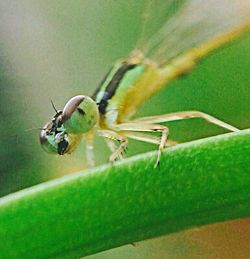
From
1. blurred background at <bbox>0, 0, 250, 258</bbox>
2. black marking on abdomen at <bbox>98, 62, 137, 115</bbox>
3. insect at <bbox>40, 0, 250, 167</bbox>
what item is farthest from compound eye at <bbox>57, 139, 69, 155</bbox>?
blurred background at <bbox>0, 0, 250, 258</bbox>

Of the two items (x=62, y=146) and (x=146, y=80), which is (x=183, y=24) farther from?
(x=62, y=146)

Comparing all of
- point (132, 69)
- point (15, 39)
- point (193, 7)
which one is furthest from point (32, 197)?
point (15, 39)

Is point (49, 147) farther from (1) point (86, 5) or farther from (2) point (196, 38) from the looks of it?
(1) point (86, 5)

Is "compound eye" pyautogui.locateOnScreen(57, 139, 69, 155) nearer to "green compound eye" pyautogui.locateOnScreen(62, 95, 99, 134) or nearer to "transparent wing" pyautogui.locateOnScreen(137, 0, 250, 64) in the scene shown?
"green compound eye" pyautogui.locateOnScreen(62, 95, 99, 134)

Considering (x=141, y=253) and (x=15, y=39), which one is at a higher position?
(x=15, y=39)

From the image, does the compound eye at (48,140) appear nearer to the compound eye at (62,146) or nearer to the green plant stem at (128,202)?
the compound eye at (62,146)
